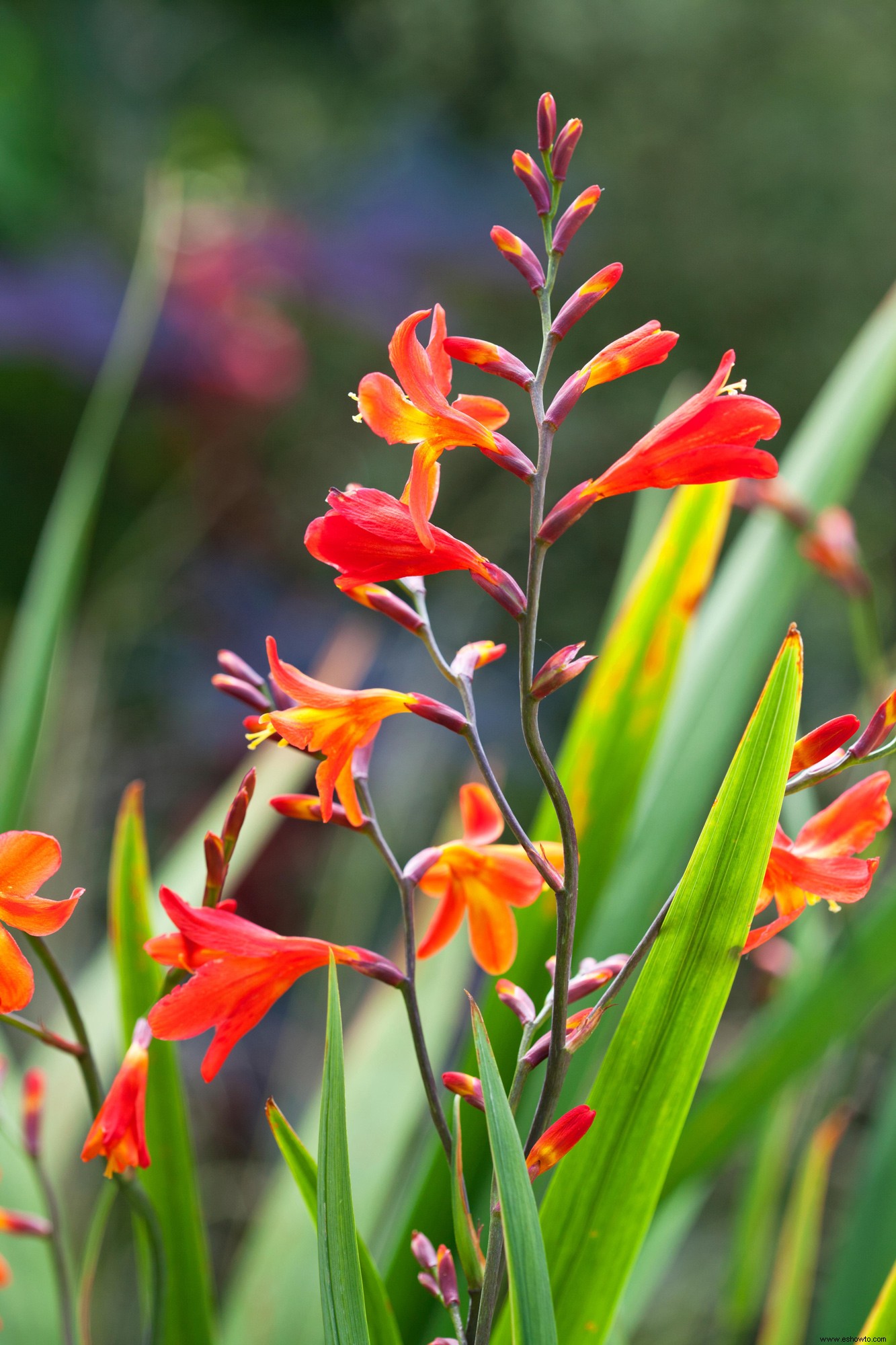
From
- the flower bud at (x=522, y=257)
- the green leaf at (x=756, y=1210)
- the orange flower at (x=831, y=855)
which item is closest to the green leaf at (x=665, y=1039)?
the orange flower at (x=831, y=855)

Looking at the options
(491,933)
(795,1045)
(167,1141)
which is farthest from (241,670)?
(795,1045)

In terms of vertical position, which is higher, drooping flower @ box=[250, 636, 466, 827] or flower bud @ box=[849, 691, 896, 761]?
flower bud @ box=[849, 691, 896, 761]

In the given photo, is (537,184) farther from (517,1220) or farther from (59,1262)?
(59,1262)

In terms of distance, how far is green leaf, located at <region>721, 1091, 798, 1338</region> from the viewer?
0.61 m

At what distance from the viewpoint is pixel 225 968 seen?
10.5 inches

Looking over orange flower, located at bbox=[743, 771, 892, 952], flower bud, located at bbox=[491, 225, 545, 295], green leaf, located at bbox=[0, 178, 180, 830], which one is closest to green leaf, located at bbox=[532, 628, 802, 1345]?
orange flower, located at bbox=[743, 771, 892, 952]

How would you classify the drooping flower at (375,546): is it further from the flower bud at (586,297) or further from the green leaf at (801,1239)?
the green leaf at (801,1239)

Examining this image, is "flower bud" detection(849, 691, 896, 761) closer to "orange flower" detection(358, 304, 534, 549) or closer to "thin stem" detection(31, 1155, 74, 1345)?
"orange flower" detection(358, 304, 534, 549)

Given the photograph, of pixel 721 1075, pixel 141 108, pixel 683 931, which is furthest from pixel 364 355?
pixel 683 931

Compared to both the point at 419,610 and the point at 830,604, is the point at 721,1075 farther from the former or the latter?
the point at 830,604

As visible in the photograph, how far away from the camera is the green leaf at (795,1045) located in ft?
1.59

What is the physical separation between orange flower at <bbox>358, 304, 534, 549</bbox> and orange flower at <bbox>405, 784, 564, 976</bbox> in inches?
4.2

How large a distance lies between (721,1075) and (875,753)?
35 centimetres

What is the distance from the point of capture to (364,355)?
7.15ft
